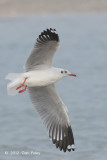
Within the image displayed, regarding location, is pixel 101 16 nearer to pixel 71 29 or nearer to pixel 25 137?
pixel 71 29

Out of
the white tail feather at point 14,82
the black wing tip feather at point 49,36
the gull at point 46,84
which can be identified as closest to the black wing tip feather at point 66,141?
the gull at point 46,84

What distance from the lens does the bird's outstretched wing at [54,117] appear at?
8258 millimetres

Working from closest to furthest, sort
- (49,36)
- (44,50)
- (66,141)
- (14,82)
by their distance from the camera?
(49,36) → (44,50) → (14,82) → (66,141)

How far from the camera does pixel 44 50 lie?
7660 mm

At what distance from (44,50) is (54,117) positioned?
4.05 ft

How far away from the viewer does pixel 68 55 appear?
15.6 metres

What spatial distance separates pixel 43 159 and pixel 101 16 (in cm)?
1264

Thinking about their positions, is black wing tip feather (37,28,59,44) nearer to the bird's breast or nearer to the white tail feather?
the bird's breast

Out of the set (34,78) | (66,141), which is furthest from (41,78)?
(66,141)

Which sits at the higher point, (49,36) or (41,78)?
(49,36)

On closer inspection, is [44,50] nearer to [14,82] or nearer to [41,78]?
[41,78]

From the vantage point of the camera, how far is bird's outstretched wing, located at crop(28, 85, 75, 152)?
27.1 feet

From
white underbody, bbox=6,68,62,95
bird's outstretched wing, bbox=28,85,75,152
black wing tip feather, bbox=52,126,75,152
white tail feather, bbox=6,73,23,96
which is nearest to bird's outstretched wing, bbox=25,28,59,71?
white underbody, bbox=6,68,62,95

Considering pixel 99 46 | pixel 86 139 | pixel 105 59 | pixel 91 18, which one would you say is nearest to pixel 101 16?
pixel 91 18
